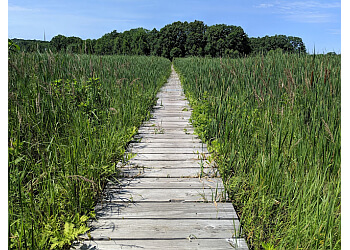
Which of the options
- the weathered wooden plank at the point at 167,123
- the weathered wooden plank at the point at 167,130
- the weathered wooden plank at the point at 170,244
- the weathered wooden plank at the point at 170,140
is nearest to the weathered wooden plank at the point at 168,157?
the weathered wooden plank at the point at 170,140

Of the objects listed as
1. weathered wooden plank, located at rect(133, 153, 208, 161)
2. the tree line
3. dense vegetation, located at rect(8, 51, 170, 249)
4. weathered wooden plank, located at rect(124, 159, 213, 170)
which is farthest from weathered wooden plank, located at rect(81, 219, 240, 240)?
the tree line

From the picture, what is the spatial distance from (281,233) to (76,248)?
1.26 metres

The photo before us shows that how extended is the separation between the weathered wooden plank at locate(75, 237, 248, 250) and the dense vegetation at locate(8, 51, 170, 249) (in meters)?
0.17

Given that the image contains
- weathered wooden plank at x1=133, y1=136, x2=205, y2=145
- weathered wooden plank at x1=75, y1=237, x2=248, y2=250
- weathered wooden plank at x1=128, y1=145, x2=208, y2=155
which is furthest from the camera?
weathered wooden plank at x1=133, y1=136, x2=205, y2=145

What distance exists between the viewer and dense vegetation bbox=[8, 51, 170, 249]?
5.91ft

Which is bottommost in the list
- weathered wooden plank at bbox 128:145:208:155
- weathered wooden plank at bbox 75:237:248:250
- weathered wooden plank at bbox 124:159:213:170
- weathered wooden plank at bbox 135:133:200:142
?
weathered wooden plank at bbox 75:237:248:250

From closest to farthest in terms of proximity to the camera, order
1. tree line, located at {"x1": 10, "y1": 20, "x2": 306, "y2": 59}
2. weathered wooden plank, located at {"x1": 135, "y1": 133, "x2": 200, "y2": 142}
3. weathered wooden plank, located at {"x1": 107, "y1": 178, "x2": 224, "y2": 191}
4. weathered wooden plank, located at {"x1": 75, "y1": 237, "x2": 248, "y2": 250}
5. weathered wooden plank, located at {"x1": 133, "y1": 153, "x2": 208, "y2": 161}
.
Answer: weathered wooden plank, located at {"x1": 75, "y1": 237, "x2": 248, "y2": 250} < weathered wooden plank, located at {"x1": 107, "y1": 178, "x2": 224, "y2": 191} < weathered wooden plank, located at {"x1": 133, "y1": 153, "x2": 208, "y2": 161} < weathered wooden plank, located at {"x1": 135, "y1": 133, "x2": 200, "y2": 142} < tree line, located at {"x1": 10, "y1": 20, "x2": 306, "y2": 59}

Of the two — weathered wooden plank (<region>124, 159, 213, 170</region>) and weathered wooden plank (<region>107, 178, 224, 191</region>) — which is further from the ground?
weathered wooden plank (<region>124, 159, 213, 170</region>)

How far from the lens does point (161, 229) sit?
1865mm

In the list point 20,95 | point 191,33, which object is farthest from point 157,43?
point 20,95

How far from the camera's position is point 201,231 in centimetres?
185

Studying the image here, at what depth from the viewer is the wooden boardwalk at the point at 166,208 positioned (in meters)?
1.77

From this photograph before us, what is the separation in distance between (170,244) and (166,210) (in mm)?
385

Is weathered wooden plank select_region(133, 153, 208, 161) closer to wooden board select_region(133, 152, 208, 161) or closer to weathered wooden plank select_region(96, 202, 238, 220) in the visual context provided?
wooden board select_region(133, 152, 208, 161)
